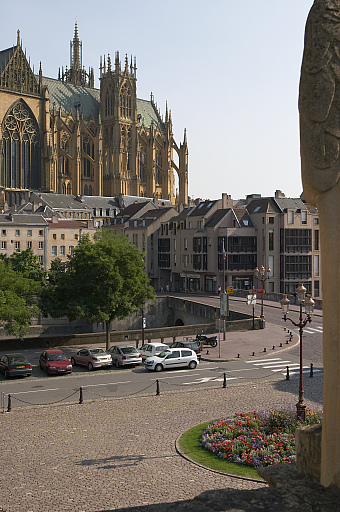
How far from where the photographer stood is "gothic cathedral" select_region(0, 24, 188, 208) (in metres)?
113

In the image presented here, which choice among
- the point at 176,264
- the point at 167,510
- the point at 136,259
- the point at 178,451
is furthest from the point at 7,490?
the point at 176,264

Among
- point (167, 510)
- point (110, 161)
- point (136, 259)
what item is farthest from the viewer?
point (110, 161)

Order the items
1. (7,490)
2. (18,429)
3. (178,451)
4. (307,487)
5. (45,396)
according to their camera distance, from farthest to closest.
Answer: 1. (45,396)
2. (18,429)
3. (178,451)
4. (7,490)
5. (307,487)

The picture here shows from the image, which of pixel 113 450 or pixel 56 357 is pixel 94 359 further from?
pixel 113 450

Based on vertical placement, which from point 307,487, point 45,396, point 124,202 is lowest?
point 45,396

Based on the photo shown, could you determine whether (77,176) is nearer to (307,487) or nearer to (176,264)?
(176,264)

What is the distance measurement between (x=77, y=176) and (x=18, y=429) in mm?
102817

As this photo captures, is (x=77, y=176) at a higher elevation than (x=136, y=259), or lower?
higher

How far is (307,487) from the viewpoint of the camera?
6.85 meters

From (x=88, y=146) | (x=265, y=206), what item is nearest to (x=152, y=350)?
(x=265, y=206)

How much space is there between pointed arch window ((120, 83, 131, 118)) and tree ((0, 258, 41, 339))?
99608 millimetres

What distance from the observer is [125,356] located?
32531mm

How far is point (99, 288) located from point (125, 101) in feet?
335

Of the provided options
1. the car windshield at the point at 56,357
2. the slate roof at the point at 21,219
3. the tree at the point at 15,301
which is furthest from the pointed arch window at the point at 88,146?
the car windshield at the point at 56,357
